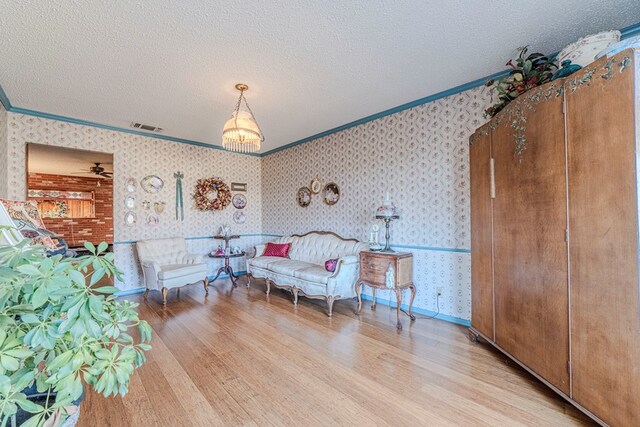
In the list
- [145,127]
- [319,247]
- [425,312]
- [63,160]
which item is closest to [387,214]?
[425,312]

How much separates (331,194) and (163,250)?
9.63 ft

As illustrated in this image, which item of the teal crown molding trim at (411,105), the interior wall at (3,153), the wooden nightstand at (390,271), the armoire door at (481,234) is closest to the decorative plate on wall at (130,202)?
the interior wall at (3,153)

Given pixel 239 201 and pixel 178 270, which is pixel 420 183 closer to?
pixel 178 270

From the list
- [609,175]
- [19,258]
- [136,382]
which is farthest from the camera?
[136,382]

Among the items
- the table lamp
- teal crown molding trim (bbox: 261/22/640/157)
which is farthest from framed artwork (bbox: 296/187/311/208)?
the table lamp

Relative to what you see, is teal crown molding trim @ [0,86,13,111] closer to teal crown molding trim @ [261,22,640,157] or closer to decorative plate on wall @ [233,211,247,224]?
decorative plate on wall @ [233,211,247,224]

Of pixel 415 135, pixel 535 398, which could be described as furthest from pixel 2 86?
pixel 535 398

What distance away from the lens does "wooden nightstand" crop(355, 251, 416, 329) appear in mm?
3113

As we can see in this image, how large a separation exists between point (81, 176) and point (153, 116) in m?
5.05

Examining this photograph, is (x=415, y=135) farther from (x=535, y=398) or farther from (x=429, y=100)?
(x=535, y=398)

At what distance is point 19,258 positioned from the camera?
67 centimetres

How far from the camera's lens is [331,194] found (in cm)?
463

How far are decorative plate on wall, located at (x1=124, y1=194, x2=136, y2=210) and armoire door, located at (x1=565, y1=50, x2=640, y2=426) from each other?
213 inches

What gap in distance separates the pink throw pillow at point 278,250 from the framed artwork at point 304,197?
818 millimetres
